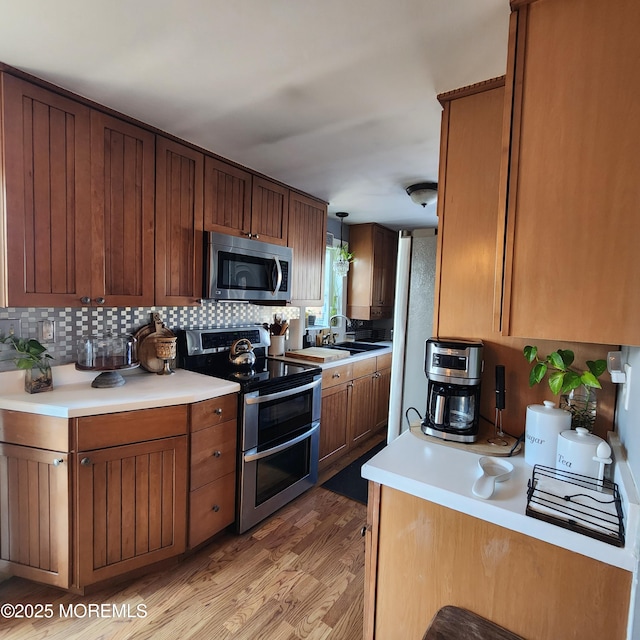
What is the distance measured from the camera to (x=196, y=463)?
186cm

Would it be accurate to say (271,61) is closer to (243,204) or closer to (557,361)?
(243,204)

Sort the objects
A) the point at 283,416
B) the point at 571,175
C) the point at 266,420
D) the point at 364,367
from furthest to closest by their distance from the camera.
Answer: the point at 364,367 → the point at 283,416 → the point at 266,420 → the point at 571,175

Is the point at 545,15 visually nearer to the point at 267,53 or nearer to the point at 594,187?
the point at 594,187

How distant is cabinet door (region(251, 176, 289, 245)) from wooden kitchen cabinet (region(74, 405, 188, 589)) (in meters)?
1.44

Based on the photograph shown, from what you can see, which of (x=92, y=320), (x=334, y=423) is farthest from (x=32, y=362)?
(x=334, y=423)

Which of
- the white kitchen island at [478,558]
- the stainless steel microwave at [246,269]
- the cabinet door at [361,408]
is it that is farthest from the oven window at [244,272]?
the white kitchen island at [478,558]

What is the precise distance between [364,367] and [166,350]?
1.79 meters

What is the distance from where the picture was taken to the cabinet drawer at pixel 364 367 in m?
3.17

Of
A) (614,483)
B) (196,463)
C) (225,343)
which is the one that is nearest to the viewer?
(614,483)

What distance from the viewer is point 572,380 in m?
1.17

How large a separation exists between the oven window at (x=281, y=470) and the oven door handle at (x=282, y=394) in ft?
1.22

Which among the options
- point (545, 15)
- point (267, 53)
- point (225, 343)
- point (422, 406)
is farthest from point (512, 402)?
point (225, 343)

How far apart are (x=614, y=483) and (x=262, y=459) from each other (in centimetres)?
170

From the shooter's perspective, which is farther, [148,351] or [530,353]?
[148,351]
